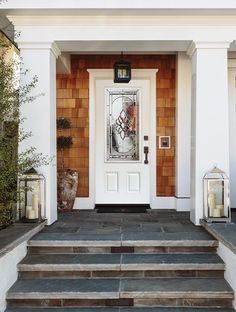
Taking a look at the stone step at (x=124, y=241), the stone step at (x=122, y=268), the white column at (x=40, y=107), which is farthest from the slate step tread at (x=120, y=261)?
the white column at (x=40, y=107)

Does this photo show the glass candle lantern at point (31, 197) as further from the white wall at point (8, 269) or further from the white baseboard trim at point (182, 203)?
the white baseboard trim at point (182, 203)

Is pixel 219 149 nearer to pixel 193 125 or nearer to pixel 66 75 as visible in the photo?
pixel 193 125

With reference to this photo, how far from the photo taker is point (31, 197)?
4512 mm

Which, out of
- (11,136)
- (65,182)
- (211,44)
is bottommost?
(65,182)

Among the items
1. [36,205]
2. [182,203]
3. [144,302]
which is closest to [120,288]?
[144,302]

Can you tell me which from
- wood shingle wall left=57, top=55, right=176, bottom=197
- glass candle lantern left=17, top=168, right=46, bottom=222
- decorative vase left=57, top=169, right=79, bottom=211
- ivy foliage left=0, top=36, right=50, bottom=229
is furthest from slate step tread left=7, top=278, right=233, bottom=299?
wood shingle wall left=57, top=55, right=176, bottom=197

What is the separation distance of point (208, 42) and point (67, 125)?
245 cm

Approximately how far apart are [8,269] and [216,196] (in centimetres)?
243

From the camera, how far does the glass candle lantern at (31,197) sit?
444 centimetres

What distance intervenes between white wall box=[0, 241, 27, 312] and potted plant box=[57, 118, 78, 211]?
2.15m

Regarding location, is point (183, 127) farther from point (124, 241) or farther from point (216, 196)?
point (124, 241)

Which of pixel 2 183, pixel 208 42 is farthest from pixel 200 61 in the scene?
pixel 2 183

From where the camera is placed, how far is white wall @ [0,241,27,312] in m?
3.15

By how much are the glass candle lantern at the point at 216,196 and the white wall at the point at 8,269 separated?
2.11 m
